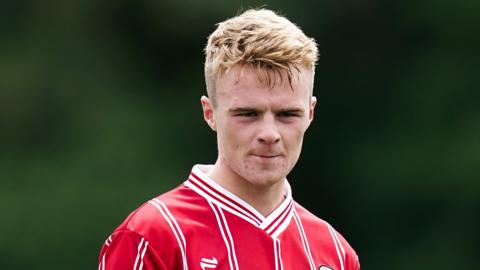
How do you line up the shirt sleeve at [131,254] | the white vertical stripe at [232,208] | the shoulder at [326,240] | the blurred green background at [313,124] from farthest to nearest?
the blurred green background at [313,124] < the shoulder at [326,240] < the white vertical stripe at [232,208] < the shirt sleeve at [131,254]

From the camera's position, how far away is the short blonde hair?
527 cm

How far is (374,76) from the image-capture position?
1639 cm

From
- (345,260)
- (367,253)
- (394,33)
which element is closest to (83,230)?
(367,253)

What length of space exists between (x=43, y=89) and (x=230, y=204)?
10470 mm

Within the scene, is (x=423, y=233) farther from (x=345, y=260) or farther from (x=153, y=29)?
(x=345, y=260)

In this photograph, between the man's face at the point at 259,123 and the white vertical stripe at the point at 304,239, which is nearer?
the man's face at the point at 259,123

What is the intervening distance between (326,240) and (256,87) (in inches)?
31.1

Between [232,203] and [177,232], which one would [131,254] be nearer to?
[177,232]

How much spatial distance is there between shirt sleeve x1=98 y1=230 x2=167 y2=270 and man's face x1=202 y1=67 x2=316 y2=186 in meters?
0.46

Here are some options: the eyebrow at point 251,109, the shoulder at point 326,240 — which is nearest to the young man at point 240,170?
the eyebrow at point 251,109

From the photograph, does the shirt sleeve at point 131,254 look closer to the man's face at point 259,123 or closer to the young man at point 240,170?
the young man at point 240,170

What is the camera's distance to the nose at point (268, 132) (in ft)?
17.2

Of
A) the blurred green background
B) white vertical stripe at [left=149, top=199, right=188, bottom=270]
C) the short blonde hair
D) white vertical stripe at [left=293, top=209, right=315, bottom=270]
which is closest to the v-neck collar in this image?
white vertical stripe at [left=293, top=209, right=315, bottom=270]

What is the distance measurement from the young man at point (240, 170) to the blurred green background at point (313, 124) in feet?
29.9
